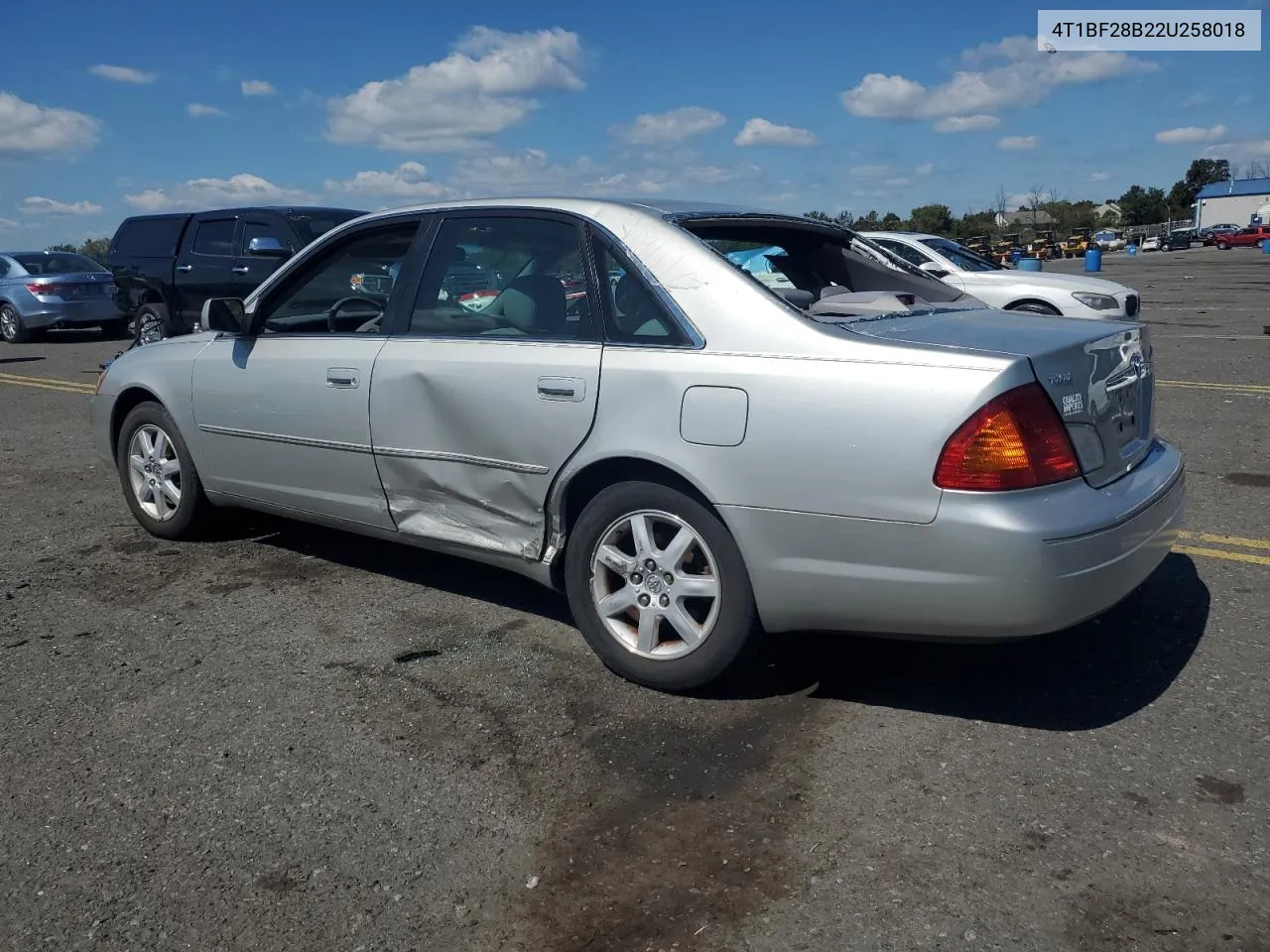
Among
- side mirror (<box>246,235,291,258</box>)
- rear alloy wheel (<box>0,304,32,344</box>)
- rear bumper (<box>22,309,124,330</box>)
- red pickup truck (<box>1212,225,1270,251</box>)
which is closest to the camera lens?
side mirror (<box>246,235,291,258</box>)

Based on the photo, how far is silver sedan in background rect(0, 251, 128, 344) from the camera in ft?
60.3

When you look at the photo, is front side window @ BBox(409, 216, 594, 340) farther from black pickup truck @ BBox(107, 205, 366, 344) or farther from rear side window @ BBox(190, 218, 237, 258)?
rear side window @ BBox(190, 218, 237, 258)

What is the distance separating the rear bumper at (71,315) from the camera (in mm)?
18359

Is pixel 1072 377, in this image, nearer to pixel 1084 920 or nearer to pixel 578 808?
pixel 1084 920

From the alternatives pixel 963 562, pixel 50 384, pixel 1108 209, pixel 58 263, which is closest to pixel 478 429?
pixel 963 562

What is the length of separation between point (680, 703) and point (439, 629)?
1158 mm

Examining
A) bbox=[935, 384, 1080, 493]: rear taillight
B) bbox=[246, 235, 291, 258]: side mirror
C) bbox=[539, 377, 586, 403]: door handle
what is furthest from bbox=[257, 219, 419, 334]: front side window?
bbox=[246, 235, 291, 258]: side mirror

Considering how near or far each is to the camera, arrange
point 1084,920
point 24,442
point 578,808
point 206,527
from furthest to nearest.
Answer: point 24,442, point 206,527, point 578,808, point 1084,920

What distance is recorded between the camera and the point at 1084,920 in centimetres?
252

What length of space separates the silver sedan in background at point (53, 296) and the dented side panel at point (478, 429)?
1556 centimetres

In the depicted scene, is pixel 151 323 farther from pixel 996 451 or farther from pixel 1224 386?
pixel 996 451

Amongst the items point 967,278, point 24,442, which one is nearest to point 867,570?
point 24,442

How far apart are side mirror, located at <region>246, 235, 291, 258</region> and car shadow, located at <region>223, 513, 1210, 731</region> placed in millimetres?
8277

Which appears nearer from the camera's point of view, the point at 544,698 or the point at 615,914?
the point at 615,914
